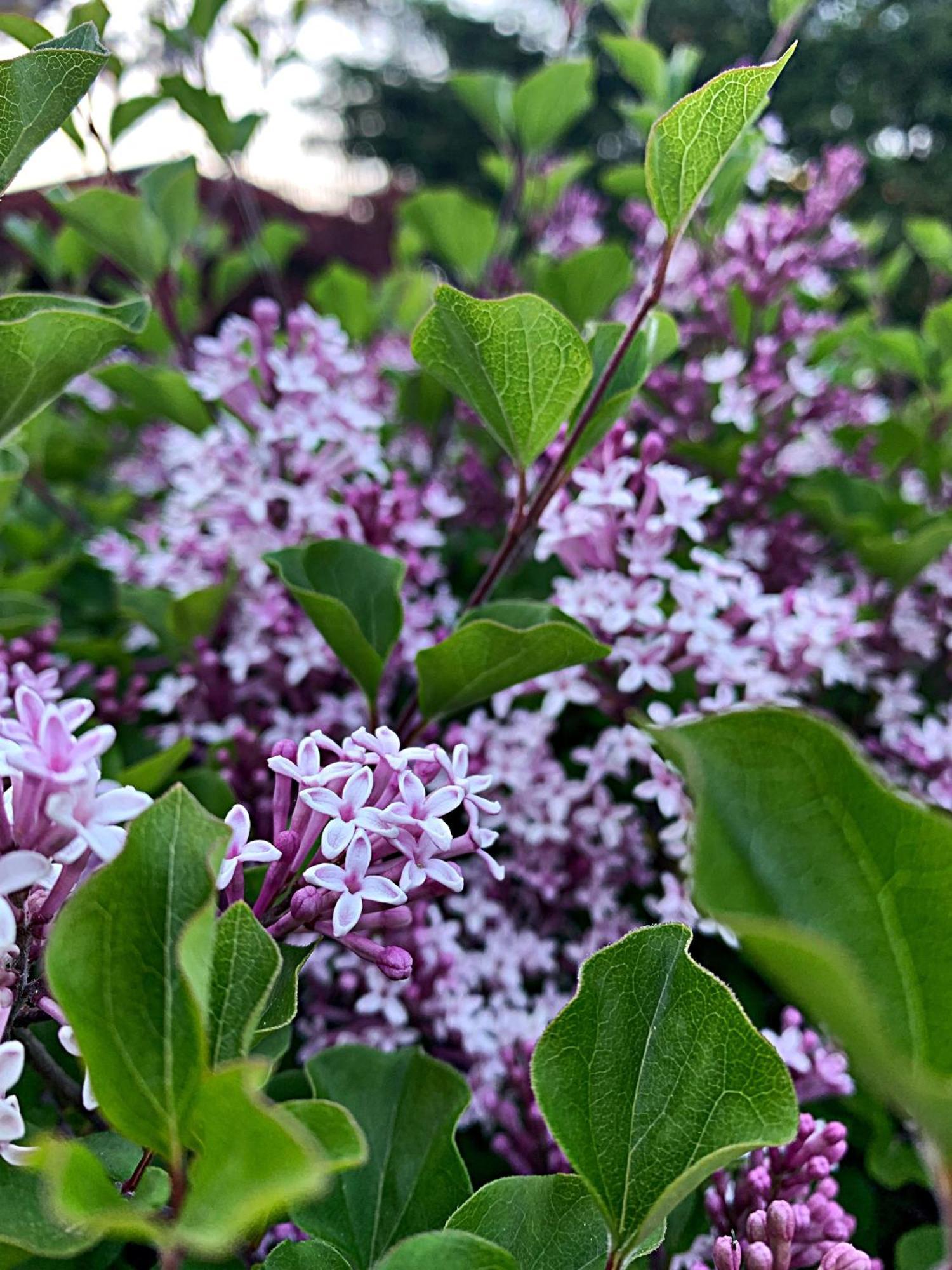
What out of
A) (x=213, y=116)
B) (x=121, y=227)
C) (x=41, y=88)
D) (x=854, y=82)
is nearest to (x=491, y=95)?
(x=213, y=116)

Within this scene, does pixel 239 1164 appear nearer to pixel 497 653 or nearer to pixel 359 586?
pixel 497 653

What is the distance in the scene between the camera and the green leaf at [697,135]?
0.57m

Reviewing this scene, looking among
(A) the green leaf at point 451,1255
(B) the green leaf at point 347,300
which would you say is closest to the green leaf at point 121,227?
(B) the green leaf at point 347,300

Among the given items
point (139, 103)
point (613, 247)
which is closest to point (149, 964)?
point (613, 247)

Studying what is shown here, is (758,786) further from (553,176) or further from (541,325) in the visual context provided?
(553,176)

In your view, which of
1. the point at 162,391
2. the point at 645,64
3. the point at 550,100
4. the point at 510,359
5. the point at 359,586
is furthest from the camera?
the point at 550,100

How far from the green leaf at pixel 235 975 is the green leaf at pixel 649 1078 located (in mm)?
120

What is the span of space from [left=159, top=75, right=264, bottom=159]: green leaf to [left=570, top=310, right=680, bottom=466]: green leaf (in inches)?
26.8

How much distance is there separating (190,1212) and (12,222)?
5.53ft

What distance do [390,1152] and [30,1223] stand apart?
23cm

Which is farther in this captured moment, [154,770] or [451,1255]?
[154,770]

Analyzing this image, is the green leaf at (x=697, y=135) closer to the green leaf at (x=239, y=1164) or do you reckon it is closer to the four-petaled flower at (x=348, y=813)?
the four-petaled flower at (x=348, y=813)

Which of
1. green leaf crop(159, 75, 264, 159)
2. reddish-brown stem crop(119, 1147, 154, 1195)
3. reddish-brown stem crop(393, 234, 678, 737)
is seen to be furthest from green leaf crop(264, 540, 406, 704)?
green leaf crop(159, 75, 264, 159)

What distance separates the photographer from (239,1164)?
0.32m
